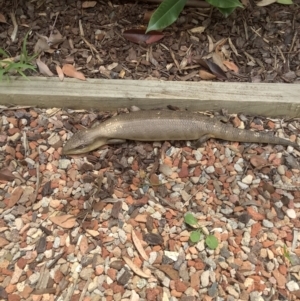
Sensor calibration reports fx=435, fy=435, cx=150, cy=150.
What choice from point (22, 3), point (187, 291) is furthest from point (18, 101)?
point (187, 291)

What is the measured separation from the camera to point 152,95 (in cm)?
274

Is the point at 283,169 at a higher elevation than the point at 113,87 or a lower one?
lower

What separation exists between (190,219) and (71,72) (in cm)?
123

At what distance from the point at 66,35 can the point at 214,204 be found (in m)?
1.54

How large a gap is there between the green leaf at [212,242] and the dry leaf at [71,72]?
1292mm

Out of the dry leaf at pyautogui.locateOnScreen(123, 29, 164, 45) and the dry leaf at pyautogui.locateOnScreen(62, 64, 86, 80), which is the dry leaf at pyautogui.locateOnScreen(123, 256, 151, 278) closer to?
the dry leaf at pyautogui.locateOnScreen(62, 64, 86, 80)

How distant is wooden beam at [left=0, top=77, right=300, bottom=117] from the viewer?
272 centimetres

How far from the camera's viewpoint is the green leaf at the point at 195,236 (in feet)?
7.61

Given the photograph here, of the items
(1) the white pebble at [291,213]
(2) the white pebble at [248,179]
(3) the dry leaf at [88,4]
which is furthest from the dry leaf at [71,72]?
(1) the white pebble at [291,213]

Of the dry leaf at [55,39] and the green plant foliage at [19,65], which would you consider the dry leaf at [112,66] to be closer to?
the dry leaf at [55,39]

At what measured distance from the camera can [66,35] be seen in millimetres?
2992

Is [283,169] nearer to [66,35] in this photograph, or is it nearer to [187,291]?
[187,291]

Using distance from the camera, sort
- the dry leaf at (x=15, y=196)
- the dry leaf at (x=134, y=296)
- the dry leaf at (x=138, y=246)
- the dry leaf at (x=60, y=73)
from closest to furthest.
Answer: the dry leaf at (x=134, y=296)
the dry leaf at (x=138, y=246)
the dry leaf at (x=15, y=196)
the dry leaf at (x=60, y=73)

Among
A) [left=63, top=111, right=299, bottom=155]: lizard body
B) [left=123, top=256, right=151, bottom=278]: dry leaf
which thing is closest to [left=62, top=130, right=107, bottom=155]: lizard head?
[left=63, top=111, right=299, bottom=155]: lizard body
